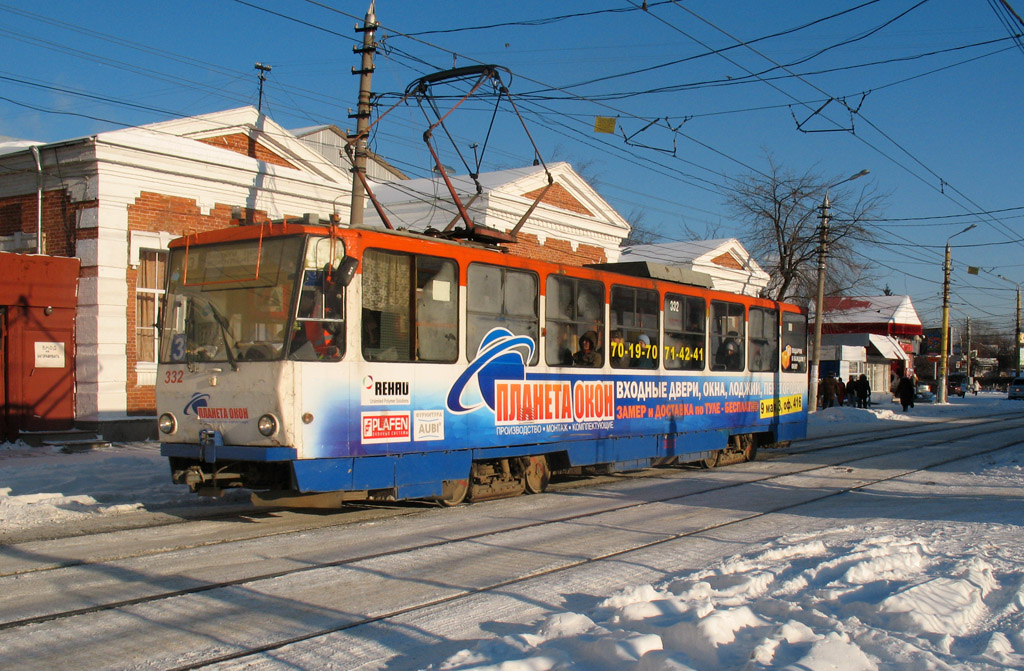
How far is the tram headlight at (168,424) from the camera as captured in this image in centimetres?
952

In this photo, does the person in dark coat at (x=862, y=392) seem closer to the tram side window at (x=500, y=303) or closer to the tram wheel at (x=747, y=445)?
the tram wheel at (x=747, y=445)

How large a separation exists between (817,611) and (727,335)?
10690 millimetres

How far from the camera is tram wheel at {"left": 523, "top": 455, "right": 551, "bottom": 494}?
11.9 meters

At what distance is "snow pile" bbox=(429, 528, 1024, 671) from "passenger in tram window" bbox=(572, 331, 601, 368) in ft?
17.8

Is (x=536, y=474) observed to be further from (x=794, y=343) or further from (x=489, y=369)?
(x=794, y=343)

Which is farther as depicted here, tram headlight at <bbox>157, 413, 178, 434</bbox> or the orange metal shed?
the orange metal shed

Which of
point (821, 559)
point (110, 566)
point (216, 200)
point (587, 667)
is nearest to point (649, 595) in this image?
point (587, 667)

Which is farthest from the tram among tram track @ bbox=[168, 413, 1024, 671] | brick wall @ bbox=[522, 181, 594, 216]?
brick wall @ bbox=[522, 181, 594, 216]

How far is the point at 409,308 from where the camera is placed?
387 inches

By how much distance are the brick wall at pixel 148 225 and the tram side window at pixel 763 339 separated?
32.3 feet

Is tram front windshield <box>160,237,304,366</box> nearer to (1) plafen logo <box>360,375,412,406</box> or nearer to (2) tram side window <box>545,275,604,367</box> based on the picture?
(1) plafen logo <box>360,375,412,406</box>

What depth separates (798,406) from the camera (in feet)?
61.7

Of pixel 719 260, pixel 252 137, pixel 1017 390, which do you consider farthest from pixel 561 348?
pixel 1017 390

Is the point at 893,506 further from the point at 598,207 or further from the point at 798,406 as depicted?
the point at 598,207
